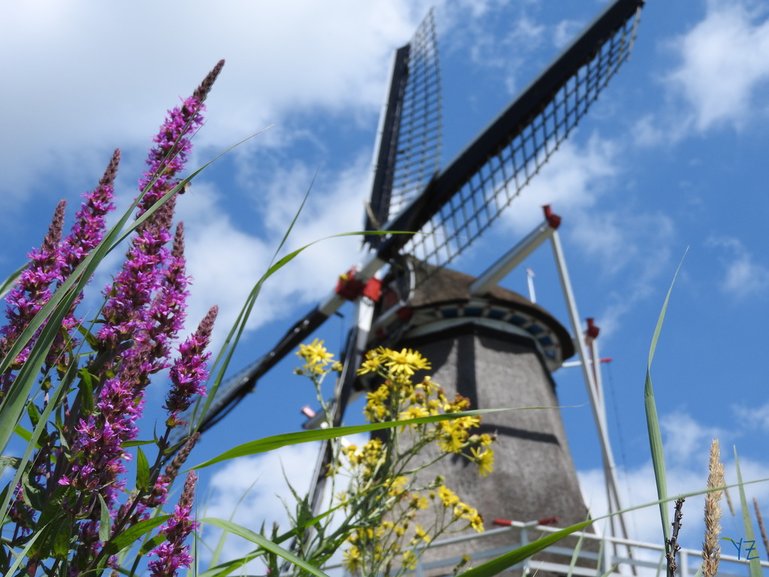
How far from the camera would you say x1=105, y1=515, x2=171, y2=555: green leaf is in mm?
1250

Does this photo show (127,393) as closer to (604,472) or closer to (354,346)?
(604,472)

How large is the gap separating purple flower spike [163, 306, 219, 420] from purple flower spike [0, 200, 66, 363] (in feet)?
0.91

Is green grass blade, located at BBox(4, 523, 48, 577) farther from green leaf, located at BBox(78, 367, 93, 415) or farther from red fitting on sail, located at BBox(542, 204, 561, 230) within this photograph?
red fitting on sail, located at BBox(542, 204, 561, 230)

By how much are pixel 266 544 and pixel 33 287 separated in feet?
2.19

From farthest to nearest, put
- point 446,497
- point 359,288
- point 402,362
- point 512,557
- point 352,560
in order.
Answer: point 359,288 → point 352,560 → point 446,497 → point 402,362 → point 512,557

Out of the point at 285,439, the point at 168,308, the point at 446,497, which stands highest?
the point at 446,497

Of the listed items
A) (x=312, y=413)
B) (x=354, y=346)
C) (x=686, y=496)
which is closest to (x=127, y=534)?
(x=686, y=496)

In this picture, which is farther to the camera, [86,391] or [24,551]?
[86,391]

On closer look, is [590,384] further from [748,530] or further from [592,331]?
[748,530]

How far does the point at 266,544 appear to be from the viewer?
1.13 meters

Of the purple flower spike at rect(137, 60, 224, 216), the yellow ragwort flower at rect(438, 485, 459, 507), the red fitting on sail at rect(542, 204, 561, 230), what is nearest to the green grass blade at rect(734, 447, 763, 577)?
the purple flower spike at rect(137, 60, 224, 216)

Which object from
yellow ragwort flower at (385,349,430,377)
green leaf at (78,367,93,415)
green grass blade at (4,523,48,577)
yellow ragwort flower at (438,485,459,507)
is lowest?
green grass blade at (4,523,48,577)

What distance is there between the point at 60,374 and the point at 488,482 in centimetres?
1058

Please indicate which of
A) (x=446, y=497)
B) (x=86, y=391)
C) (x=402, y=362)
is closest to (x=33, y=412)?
(x=86, y=391)
